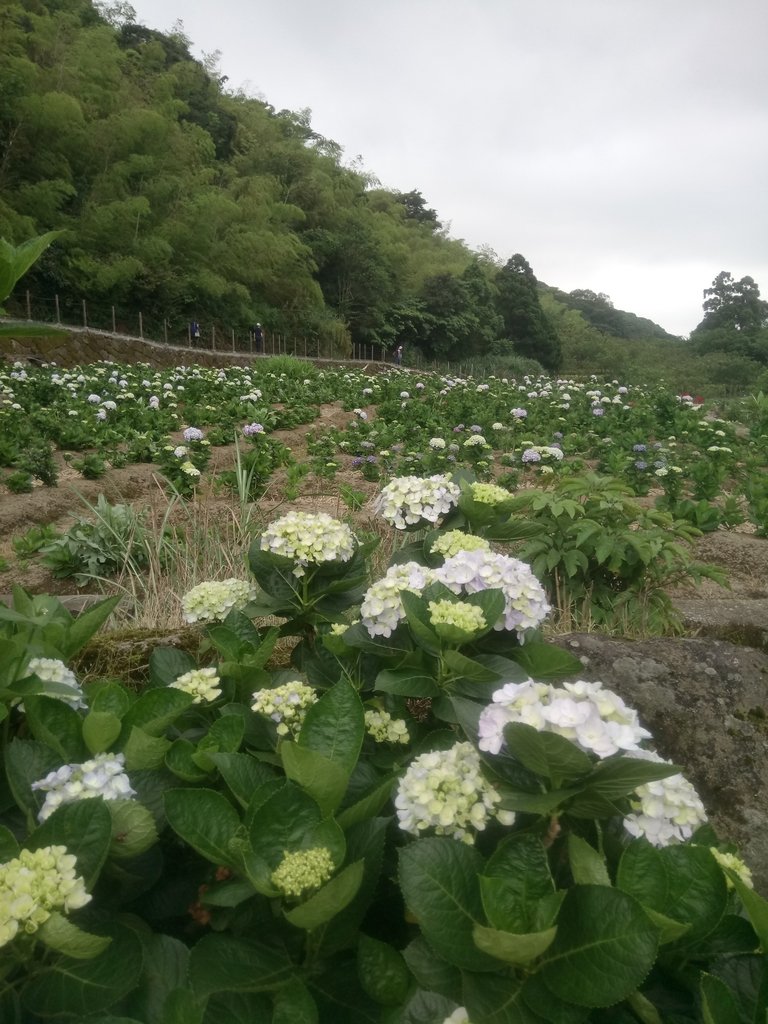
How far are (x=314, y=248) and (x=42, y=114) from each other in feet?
47.6

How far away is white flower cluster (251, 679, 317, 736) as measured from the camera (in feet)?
3.26

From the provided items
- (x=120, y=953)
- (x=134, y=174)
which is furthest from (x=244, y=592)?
(x=134, y=174)

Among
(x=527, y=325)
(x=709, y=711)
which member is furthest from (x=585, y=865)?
(x=527, y=325)

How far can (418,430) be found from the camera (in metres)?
9.16

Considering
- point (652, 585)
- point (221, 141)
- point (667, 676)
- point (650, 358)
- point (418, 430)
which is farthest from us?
point (650, 358)

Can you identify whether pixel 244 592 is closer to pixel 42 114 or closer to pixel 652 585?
Answer: pixel 652 585

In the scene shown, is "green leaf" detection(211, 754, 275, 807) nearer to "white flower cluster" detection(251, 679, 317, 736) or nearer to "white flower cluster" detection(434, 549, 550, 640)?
"white flower cluster" detection(251, 679, 317, 736)

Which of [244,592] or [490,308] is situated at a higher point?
[490,308]

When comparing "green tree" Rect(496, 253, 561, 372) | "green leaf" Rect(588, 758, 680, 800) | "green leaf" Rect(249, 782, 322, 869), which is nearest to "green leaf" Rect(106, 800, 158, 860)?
"green leaf" Rect(249, 782, 322, 869)

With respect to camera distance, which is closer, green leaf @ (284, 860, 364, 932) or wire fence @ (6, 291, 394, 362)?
green leaf @ (284, 860, 364, 932)

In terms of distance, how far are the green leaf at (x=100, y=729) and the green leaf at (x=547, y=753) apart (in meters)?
0.50

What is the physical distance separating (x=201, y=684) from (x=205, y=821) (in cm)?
31

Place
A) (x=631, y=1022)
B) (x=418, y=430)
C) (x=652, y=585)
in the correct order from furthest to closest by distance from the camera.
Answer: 1. (x=418, y=430)
2. (x=652, y=585)
3. (x=631, y=1022)

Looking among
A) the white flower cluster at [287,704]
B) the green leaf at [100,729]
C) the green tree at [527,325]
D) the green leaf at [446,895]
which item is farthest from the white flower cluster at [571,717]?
the green tree at [527,325]
